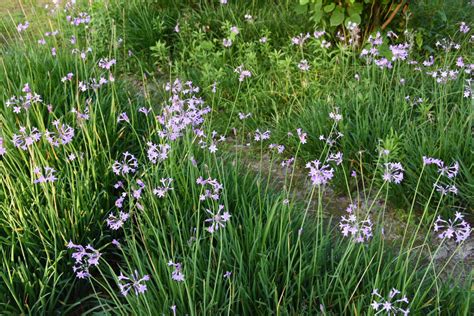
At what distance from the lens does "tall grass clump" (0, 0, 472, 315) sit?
2.12 meters

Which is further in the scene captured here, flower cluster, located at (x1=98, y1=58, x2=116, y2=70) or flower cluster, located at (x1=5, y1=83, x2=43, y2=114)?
flower cluster, located at (x1=98, y1=58, x2=116, y2=70)

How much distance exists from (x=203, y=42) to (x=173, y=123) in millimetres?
2162

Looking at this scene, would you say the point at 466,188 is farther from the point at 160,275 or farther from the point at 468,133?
the point at 160,275

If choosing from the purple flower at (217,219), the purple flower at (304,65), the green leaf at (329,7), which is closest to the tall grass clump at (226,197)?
the purple flower at (217,219)

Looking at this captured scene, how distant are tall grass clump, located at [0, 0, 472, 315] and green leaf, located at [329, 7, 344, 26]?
20cm

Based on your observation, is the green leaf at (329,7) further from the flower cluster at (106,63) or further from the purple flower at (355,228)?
the purple flower at (355,228)

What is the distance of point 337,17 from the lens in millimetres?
4000

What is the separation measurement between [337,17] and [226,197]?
217cm

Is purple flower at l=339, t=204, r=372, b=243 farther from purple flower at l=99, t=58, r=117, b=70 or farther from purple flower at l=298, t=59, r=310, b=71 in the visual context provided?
purple flower at l=298, t=59, r=310, b=71

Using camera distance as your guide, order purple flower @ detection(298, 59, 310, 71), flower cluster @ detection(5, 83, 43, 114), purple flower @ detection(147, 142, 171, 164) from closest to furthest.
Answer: purple flower @ detection(147, 142, 171, 164) < flower cluster @ detection(5, 83, 43, 114) < purple flower @ detection(298, 59, 310, 71)

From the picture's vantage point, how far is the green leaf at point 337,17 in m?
3.99

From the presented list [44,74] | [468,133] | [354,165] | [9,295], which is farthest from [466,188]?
[44,74]

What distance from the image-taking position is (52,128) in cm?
326

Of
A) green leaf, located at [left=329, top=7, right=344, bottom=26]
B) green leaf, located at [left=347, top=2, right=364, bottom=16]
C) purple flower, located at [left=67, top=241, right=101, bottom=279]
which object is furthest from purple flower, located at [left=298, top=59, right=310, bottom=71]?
purple flower, located at [left=67, top=241, right=101, bottom=279]
